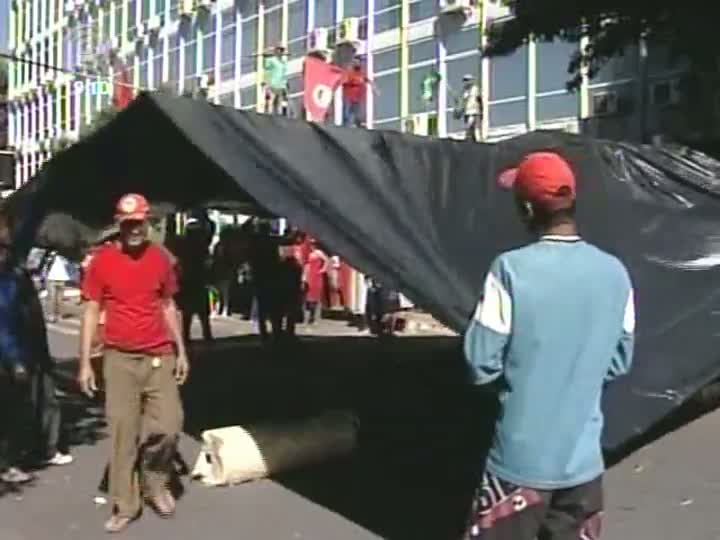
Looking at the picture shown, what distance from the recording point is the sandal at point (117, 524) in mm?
7582

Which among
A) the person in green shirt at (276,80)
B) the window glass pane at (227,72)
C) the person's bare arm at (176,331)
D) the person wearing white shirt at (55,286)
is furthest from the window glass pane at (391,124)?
the person's bare arm at (176,331)

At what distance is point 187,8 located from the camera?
4706 cm

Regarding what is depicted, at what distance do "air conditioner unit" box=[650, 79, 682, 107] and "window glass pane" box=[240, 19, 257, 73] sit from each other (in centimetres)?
2005

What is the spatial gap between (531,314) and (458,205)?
4.96 metres

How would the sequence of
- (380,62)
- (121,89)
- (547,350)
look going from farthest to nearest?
1. (121,89)
2. (380,62)
3. (547,350)

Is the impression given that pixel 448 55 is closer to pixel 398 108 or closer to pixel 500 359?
pixel 398 108

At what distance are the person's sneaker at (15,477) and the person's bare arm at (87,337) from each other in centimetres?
191

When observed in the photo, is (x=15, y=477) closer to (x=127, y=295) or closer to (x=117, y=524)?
(x=117, y=524)

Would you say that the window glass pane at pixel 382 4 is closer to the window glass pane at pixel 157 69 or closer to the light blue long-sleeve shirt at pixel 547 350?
the window glass pane at pixel 157 69

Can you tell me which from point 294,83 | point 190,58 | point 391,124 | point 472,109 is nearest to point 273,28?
point 294,83

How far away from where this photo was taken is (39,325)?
29.8ft

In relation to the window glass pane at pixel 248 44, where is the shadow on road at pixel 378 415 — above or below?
below

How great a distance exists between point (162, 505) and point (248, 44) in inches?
1377

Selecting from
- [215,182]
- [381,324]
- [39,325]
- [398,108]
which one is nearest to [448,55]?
[398,108]
